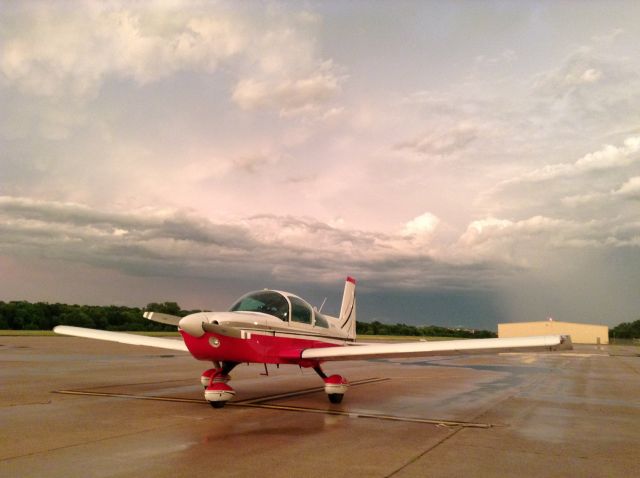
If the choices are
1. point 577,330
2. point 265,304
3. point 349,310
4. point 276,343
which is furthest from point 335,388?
point 577,330

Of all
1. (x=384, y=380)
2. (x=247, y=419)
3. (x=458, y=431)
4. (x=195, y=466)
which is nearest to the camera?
(x=195, y=466)

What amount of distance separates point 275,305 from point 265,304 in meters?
0.22

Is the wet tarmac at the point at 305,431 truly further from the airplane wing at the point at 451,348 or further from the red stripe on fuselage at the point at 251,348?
the airplane wing at the point at 451,348

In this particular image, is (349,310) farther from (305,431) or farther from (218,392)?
(305,431)

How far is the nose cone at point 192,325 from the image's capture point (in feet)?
29.7

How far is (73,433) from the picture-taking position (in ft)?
23.4

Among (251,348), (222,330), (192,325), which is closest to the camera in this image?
(192,325)

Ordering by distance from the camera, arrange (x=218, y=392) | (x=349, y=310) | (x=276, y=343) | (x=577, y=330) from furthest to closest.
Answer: (x=577, y=330)
(x=349, y=310)
(x=276, y=343)
(x=218, y=392)

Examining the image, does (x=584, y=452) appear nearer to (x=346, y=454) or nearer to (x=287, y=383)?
(x=346, y=454)

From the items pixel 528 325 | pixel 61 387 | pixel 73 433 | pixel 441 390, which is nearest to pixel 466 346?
pixel 441 390

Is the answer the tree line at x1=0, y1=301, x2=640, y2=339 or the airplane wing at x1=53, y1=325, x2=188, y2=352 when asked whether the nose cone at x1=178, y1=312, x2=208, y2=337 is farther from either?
the tree line at x1=0, y1=301, x2=640, y2=339

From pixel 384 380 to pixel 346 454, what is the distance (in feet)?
36.2

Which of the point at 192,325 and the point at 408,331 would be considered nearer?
the point at 192,325

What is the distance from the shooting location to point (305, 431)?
25.5 feet
